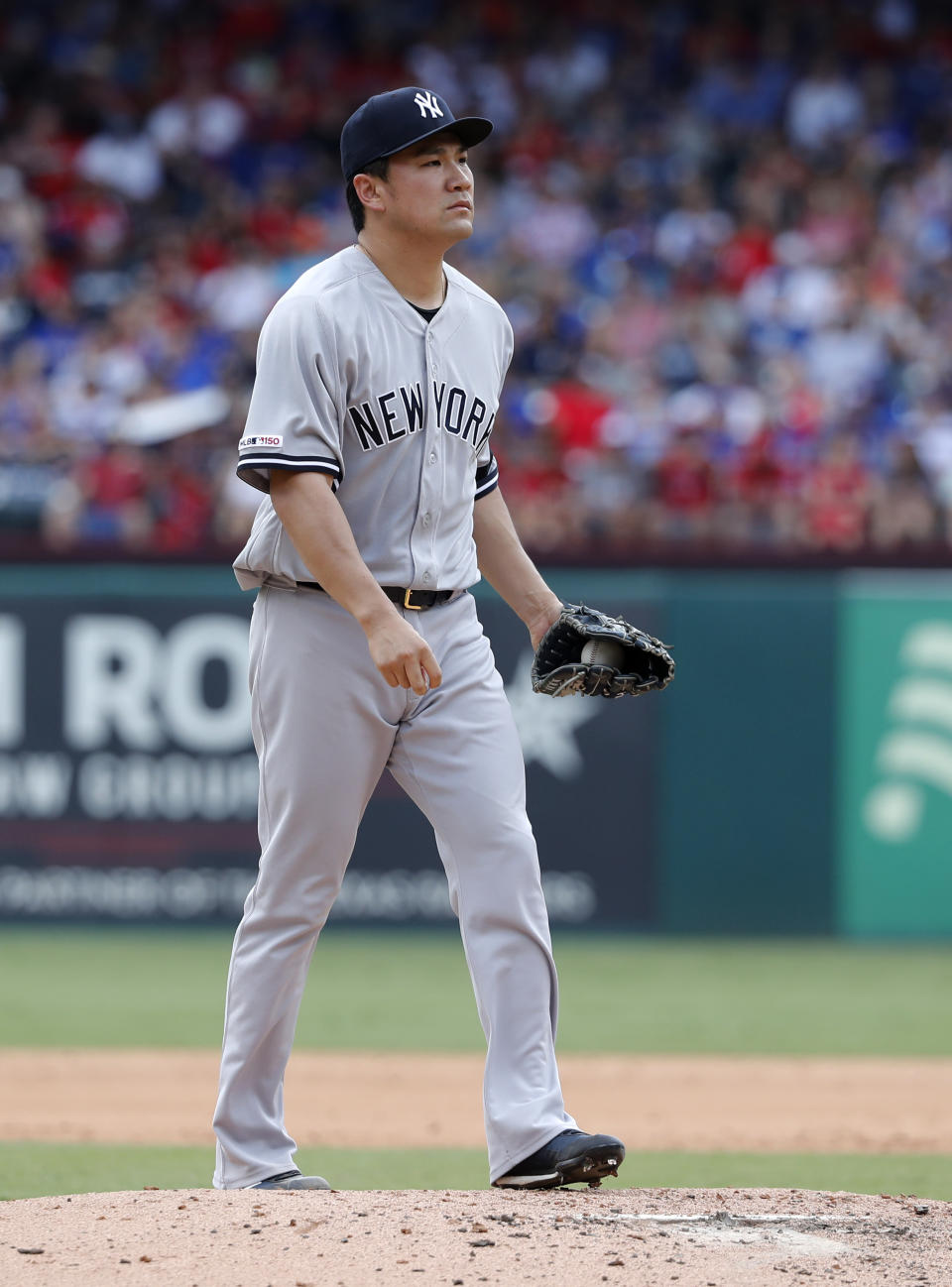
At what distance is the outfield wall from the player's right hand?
5972 millimetres

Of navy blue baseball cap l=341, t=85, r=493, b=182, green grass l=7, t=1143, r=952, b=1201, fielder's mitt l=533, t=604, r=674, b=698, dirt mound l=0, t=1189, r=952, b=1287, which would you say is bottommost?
green grass l=7, t=1143, r=952, b=1201

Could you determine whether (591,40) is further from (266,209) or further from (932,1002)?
(932,1002)

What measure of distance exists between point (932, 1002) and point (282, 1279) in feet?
17.8

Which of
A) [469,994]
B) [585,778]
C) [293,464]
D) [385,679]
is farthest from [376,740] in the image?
[585,778]

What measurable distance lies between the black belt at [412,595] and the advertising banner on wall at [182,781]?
564cm

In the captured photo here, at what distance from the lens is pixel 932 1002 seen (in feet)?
25.9

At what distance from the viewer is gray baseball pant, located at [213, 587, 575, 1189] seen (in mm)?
3641

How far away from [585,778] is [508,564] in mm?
5552

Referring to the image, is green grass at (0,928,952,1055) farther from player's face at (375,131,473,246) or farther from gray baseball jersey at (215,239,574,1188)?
player's face at (375,131,473,246)

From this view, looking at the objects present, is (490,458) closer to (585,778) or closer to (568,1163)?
(568,1163)

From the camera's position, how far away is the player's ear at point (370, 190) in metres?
3.66

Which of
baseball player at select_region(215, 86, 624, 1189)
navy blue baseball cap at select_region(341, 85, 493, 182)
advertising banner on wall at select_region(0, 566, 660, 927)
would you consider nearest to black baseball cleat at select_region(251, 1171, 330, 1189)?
baseball player at select_region(215, 86, 624, 1189)

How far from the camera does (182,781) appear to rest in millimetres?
9414

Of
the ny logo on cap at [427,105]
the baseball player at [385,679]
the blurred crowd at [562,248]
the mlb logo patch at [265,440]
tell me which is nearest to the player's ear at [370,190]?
the baseball player at [385,679]
